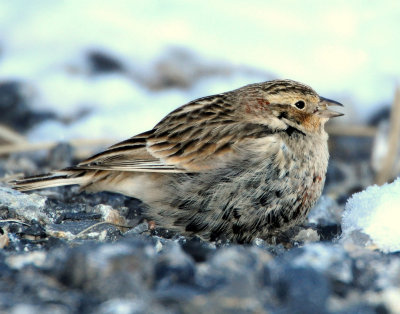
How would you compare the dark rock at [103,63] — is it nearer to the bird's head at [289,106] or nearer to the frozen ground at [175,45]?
the frozen ground at [175,45]

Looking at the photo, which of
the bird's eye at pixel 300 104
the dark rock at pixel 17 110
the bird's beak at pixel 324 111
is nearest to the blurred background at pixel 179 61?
the dark rock at pixel 17 110

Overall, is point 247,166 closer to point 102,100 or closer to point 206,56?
point 102,100

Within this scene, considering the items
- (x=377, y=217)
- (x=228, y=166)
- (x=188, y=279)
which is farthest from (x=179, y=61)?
(x=188, y=279)

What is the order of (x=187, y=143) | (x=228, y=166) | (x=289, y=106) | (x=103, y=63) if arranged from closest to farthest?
1. (x=228, y=166)
2. (x=187, y=143)
3. (x=289, y=106)
4. (x=103, y=63)

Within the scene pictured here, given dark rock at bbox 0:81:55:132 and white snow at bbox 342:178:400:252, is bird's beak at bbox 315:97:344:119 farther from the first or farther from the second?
dark rock at bbox 0:81:55:132

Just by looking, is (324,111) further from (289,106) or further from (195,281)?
(195,281)

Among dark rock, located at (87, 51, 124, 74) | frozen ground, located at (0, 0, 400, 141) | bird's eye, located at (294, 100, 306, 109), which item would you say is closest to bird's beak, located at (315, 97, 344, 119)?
bird's eye, located at (294, 100, 306, 109)

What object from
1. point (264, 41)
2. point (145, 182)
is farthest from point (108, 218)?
point (264, 41)
